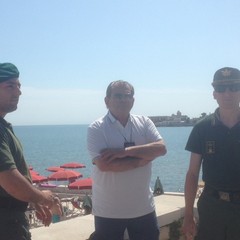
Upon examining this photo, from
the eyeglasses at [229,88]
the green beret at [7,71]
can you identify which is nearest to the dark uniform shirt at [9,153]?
the green beret at [7,71]

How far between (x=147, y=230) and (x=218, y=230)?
1.95 feet

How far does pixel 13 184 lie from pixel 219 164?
1690mm

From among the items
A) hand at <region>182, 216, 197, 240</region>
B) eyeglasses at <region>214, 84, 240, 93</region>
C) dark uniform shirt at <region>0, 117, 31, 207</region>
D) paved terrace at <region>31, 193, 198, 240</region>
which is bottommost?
paved terrace at <region>31, 193, 198, 240</region>

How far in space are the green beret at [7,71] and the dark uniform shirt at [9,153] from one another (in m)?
0.29

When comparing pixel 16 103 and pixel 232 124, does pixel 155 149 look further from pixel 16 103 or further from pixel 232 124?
pixel 16 103

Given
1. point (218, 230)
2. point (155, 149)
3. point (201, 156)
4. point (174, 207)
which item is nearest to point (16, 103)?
point (155, 149)

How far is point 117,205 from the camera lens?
362cm

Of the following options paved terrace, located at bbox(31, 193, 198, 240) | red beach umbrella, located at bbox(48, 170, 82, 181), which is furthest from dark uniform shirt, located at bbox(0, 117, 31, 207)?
red beach umbrella, located at bbox(48, 170, 82, 181)

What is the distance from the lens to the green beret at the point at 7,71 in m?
2.96

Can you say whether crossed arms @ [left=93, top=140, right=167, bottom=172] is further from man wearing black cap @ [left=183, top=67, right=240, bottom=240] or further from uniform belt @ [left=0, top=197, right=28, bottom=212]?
uniform belt @ [left=0, top=197, right=28, bottom=212]

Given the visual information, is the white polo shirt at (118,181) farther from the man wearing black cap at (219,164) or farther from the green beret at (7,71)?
the green beret at (7,71)

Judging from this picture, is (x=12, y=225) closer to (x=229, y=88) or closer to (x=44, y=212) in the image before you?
(x=44, y=212)

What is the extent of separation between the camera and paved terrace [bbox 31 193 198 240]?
12.3ft

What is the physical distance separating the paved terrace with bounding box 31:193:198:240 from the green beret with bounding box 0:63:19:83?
146 cm
